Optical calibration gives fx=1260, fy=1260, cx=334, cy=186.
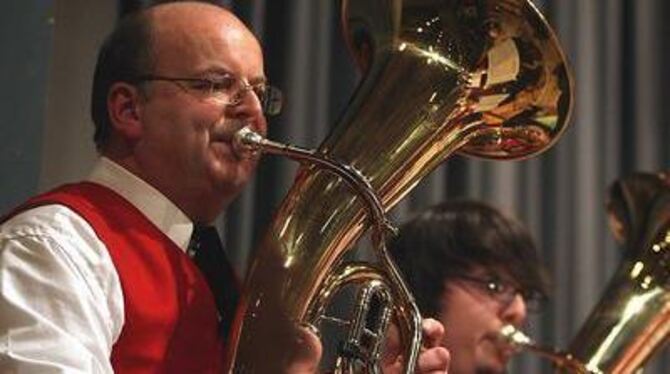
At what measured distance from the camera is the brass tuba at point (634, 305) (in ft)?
5.49

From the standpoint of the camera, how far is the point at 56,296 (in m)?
1.02

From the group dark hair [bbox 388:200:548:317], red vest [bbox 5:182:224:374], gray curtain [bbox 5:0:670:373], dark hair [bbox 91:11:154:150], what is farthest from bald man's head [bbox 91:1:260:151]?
dark hair [bbox 388:200:548:317]

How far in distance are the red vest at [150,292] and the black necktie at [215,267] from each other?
54 mm

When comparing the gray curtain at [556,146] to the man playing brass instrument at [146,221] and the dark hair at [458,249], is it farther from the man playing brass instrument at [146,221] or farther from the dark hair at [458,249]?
the man playing brass instrument at [146,221]

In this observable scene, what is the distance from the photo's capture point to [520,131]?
1364 millimetres

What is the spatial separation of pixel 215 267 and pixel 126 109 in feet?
0.61

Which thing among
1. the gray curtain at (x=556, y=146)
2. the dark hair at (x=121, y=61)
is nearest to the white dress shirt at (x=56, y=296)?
the dark hair at (x=121, y=61)

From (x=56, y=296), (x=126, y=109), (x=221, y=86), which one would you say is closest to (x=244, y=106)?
(x=221, y=86)

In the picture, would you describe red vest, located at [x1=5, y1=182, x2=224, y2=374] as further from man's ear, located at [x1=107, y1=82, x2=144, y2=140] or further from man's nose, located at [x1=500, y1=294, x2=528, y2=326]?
man's nose, located at [x1=500, y1=294, x2=528, y2=326]

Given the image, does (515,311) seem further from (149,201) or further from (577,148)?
(149,201)

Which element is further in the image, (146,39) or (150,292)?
(146,39)

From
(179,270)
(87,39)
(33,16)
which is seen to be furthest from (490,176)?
(179,270)

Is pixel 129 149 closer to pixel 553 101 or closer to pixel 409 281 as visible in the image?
pixel 553 101

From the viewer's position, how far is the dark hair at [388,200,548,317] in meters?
1.79
